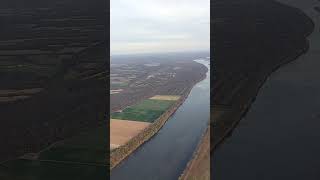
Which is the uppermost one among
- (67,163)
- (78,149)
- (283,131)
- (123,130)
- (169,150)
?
(283,131)

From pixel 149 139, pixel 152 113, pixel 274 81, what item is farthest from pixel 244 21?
pixel 152 113

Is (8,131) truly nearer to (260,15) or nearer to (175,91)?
(260,15)

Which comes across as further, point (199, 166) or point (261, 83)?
point (199, 166)

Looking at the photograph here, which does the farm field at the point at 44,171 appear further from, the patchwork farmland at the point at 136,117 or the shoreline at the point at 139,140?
the patchwork farmland at the point at 136,117

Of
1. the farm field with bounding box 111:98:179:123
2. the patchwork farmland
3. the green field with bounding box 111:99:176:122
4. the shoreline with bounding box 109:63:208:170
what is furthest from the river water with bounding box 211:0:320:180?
the green field with bounding box 111:99:176:122

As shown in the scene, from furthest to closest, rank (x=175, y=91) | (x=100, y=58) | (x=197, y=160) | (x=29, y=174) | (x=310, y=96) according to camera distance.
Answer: (x=175, y=91) → (x=197, y=160) → (x=100, y=58) → (x=29, y=174) → (x=310, y=96)

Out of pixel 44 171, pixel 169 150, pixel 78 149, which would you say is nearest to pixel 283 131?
pixel 78 149

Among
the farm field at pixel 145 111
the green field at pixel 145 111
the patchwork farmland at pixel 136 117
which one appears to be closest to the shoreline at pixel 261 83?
the patchwork farmland at pixel 136 117

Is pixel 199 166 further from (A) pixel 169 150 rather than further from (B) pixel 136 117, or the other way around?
(B) pixel 136 117
